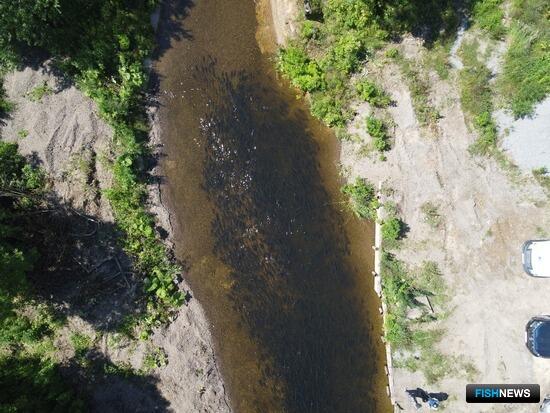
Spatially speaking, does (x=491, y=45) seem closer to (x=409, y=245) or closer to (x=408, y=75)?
(x=408, y=75)

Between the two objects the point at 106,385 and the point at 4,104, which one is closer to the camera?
the point at 4,104

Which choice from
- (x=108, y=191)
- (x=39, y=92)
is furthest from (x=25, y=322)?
(x=39, y=92)

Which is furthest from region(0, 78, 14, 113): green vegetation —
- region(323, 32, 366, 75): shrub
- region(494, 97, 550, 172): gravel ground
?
region(494, 97, 550, 172): gravel ground

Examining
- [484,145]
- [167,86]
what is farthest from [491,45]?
[167,86]

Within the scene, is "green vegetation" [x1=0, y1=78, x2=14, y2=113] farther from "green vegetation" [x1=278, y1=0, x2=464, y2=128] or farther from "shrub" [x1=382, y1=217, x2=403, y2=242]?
"shrub" [x1=382, y1=217, x2=403, y2=242]

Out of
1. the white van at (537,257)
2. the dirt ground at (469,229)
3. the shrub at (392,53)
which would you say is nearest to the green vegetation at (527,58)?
the dirt ground at (469,229)

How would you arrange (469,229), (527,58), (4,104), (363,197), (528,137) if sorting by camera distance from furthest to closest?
(363,197) → (469,229) → (528,137) → (4,104) → (527,58)

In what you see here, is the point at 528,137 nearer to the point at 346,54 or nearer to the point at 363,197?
the point at 363,197
